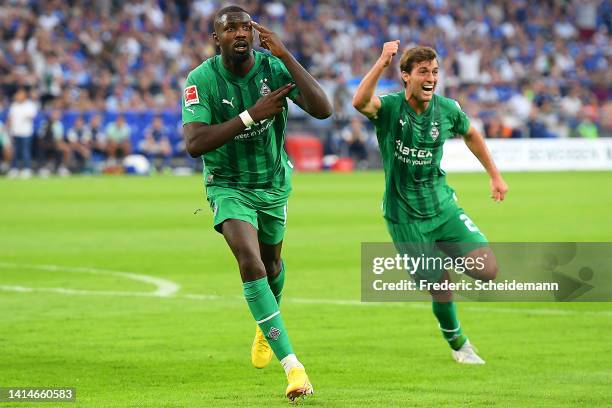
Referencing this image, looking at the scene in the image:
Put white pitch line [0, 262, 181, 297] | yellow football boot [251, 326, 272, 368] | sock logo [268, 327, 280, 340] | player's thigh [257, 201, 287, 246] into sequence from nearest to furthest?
sock logo [268, 327, 280, 340], player's thigh [257, 201, 287, 246], yellow football boot [251, 326, 272, 368], white pitch line [0, 262, 181, 297]

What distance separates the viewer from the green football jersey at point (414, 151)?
909 centimetres

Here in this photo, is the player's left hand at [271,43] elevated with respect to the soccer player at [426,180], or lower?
elevated

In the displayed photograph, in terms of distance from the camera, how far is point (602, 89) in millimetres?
44938

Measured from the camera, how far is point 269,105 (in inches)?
305

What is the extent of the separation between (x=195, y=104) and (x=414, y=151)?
76.0 inches

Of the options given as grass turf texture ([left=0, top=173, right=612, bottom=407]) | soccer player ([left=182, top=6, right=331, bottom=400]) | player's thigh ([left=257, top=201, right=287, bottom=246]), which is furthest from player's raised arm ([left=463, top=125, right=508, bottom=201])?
player's thigh ([left=257, top=201, right=287, bottom=246])

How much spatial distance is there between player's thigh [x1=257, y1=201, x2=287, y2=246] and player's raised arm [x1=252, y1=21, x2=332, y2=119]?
882 millimetres

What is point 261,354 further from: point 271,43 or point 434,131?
point 271,43

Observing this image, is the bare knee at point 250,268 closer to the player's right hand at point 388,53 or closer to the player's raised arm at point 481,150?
the player's right hand at point 388,53

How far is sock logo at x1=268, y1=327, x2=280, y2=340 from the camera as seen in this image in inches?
298

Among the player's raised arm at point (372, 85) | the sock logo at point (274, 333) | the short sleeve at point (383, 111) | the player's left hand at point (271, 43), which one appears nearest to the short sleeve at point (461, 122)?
the short sleeve at point (383, 111)

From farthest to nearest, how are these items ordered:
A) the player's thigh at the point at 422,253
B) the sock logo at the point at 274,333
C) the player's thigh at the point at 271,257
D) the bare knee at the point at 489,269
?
1. the player's thigh at the point at 422,253
2. the bare knee at the point at 489,269
3. the player's thigh at the point at 271,257
4. the sock logo at the point at 274,333

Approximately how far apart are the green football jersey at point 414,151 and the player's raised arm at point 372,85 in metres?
0.19

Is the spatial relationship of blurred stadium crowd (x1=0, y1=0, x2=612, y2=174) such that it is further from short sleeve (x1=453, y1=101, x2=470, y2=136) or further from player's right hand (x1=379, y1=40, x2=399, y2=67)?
player's right hand (x1=379, y1=40, x2=399, y2=67)
